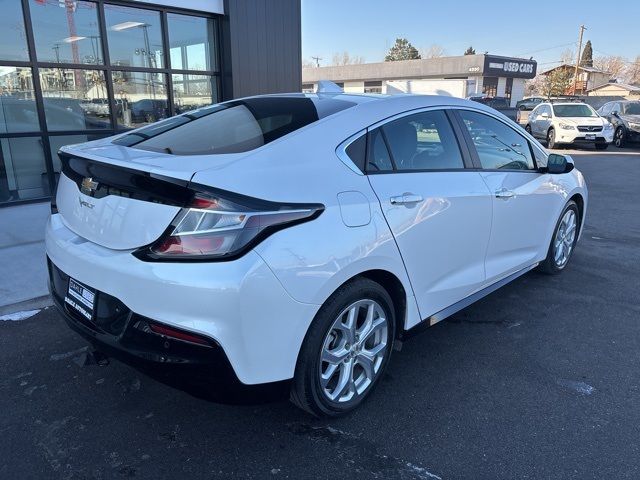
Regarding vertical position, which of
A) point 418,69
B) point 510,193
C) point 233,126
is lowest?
point 510,193

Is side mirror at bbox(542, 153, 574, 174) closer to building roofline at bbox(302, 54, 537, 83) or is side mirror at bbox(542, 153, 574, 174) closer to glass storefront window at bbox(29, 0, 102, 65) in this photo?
glass storefront window at bbox(29, 0, 102, 65)

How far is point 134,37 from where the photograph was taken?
8148 millimetres

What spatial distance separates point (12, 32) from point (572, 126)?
1620 cm

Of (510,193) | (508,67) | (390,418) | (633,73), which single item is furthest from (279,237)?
(633,73)

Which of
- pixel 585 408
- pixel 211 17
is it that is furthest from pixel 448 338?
pixel 211 17

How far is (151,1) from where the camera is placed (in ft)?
25.5

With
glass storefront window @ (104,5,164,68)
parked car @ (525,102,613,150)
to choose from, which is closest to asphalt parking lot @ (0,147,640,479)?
glass storefront window @ (104,5,164,68)

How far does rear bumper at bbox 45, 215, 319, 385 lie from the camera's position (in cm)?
205

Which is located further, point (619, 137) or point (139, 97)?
point (619, 137)

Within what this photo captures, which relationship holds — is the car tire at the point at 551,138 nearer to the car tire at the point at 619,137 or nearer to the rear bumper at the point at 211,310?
the car tire at the point at 619,137

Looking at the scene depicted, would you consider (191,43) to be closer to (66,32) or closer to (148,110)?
(148,110)

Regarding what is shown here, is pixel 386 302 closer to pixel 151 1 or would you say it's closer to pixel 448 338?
pixel 448 338

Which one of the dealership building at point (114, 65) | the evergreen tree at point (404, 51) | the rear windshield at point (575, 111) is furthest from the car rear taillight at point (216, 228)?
the evergreen tree at point (404, 51)

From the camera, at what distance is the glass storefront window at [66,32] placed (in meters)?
7.16
